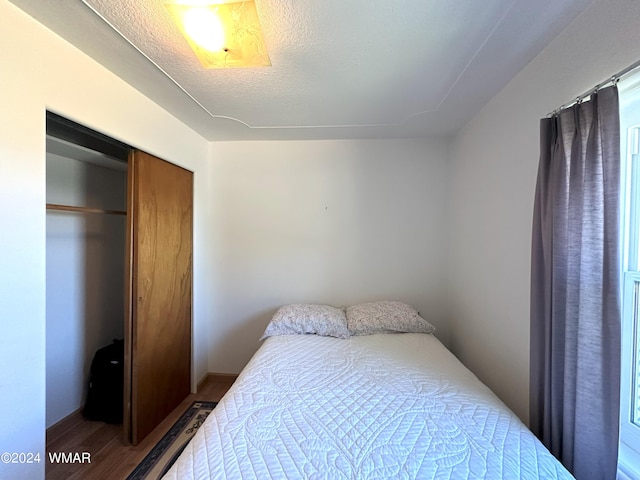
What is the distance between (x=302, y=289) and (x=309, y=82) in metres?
1.78

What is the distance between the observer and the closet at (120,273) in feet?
5.95

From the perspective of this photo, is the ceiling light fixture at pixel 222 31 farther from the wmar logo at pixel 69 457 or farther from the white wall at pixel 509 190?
the wmar logo at pixel 69 457

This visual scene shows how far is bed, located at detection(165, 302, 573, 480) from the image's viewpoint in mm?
936

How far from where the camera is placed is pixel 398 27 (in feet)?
3.86

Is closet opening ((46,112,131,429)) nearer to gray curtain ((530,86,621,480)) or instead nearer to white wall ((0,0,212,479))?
white wall ((0,0,212,479))

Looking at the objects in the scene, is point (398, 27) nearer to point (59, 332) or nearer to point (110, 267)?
point (110, 267)

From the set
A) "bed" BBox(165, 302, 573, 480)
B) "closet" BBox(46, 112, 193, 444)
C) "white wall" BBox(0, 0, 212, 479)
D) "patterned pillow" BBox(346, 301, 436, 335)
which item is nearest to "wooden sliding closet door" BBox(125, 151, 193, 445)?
"closet" BBox(46, 112, 193, 444)

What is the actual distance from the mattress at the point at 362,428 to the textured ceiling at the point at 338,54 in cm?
174

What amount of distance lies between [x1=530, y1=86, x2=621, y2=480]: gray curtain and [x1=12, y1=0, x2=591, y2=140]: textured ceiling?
0.48m

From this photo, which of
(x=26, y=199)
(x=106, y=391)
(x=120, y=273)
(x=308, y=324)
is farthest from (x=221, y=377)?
(x=26, y=199)

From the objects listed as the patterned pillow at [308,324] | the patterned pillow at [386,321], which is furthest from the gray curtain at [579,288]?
the patterned pillow at [308,324]

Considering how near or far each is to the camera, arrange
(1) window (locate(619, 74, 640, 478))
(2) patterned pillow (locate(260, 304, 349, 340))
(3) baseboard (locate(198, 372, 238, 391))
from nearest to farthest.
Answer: (1) window (locate(619, 74, 640, 478)) → (2) patterned pillow (locate(260, 304, 349, 340)) → (3) baseboard (locate(198, 372, 238, 391))

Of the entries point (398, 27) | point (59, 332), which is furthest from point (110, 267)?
point (398, 27)

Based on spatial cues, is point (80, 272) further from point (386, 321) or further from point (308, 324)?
point (386, 321)
